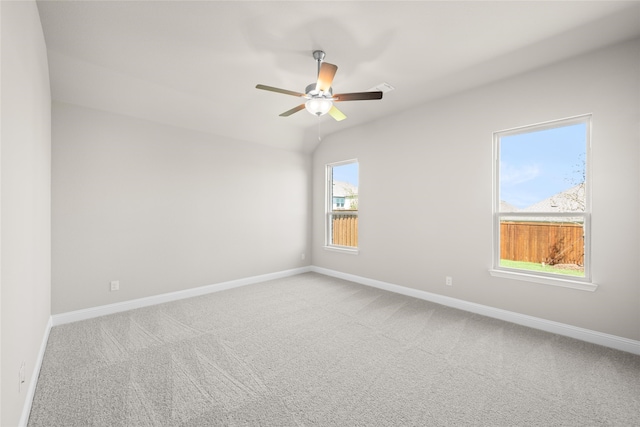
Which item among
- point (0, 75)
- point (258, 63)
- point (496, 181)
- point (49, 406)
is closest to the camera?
point (0, 75)

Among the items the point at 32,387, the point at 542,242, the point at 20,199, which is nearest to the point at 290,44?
the point at 20,199

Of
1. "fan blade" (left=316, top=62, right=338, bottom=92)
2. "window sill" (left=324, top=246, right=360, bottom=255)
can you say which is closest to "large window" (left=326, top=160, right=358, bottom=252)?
"window sill" (left=324, top=246, right=360, bottom=255)

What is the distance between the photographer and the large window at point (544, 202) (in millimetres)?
2744

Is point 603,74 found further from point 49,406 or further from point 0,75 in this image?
point 49,406

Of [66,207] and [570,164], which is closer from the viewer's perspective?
[570,164]

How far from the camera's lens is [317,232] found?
5629 mm

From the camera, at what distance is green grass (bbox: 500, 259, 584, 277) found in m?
2.79

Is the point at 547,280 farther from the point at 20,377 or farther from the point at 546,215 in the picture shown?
the point at 20,377

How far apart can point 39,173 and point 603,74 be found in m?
5.22

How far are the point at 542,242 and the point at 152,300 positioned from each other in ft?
16.3

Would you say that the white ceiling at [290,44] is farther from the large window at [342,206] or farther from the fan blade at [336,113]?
the large window at [342,206]

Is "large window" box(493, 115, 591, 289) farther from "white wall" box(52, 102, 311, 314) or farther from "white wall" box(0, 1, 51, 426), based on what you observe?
"white wall" box(0, 1, 51, 426)

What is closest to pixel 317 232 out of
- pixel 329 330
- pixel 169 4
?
pixel 329 330

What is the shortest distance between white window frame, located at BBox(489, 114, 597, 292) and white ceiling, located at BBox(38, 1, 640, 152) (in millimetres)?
659
